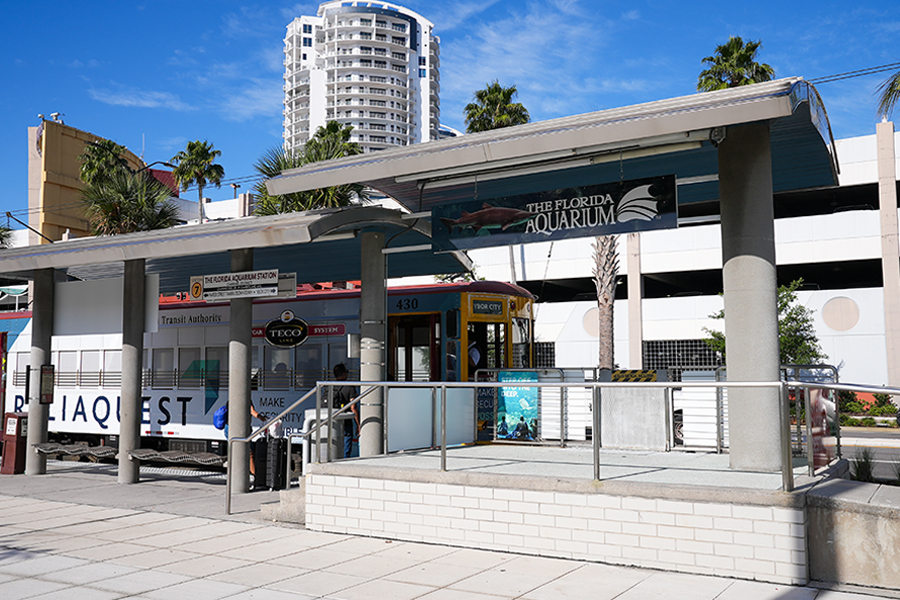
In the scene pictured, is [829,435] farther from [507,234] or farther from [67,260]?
[67,260]

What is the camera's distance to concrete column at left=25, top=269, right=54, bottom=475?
50.2 ft

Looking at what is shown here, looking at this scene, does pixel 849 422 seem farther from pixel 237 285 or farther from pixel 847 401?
pixel 237 285

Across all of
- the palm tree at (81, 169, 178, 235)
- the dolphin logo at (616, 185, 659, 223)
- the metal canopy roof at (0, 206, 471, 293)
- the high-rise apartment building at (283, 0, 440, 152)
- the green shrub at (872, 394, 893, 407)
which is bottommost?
the green shrub at (872, 394, 893, 407)

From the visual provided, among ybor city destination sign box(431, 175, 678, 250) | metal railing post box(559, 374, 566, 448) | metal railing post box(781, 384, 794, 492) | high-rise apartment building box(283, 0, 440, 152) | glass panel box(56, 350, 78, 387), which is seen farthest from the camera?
high-rise apartment building box(283, 0, 440, 152)

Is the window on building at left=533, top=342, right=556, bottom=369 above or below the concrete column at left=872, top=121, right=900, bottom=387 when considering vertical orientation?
below

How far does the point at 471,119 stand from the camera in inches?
1228

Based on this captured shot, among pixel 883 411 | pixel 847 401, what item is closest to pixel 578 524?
pixel 883 411

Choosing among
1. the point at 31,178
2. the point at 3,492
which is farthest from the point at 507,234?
the point at 31,178

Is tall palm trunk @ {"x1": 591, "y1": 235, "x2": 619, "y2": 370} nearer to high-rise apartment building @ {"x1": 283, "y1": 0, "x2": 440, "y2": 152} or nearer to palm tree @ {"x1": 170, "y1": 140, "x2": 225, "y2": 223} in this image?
palm tree @ {"x1": 170, "y1": 140, "x2": 225, "y2": 223}

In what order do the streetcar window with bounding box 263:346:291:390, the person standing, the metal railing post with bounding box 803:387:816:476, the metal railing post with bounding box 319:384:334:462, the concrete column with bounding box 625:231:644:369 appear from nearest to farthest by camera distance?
the metal railing post with bounding box 803:387:816:476 → the metal railing post with bounding box 319:384:334:462 → the person standing → the streetcar window with bounding box 263:346:291:390 → the concrete column with bounding box 625:231:644:369

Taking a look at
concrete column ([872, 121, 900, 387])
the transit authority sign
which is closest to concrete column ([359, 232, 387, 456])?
the transit authority sign

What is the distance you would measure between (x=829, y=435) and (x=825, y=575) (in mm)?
1950

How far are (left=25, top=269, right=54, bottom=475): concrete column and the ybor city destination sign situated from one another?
29.9ft

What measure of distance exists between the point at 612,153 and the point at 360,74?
161 m
